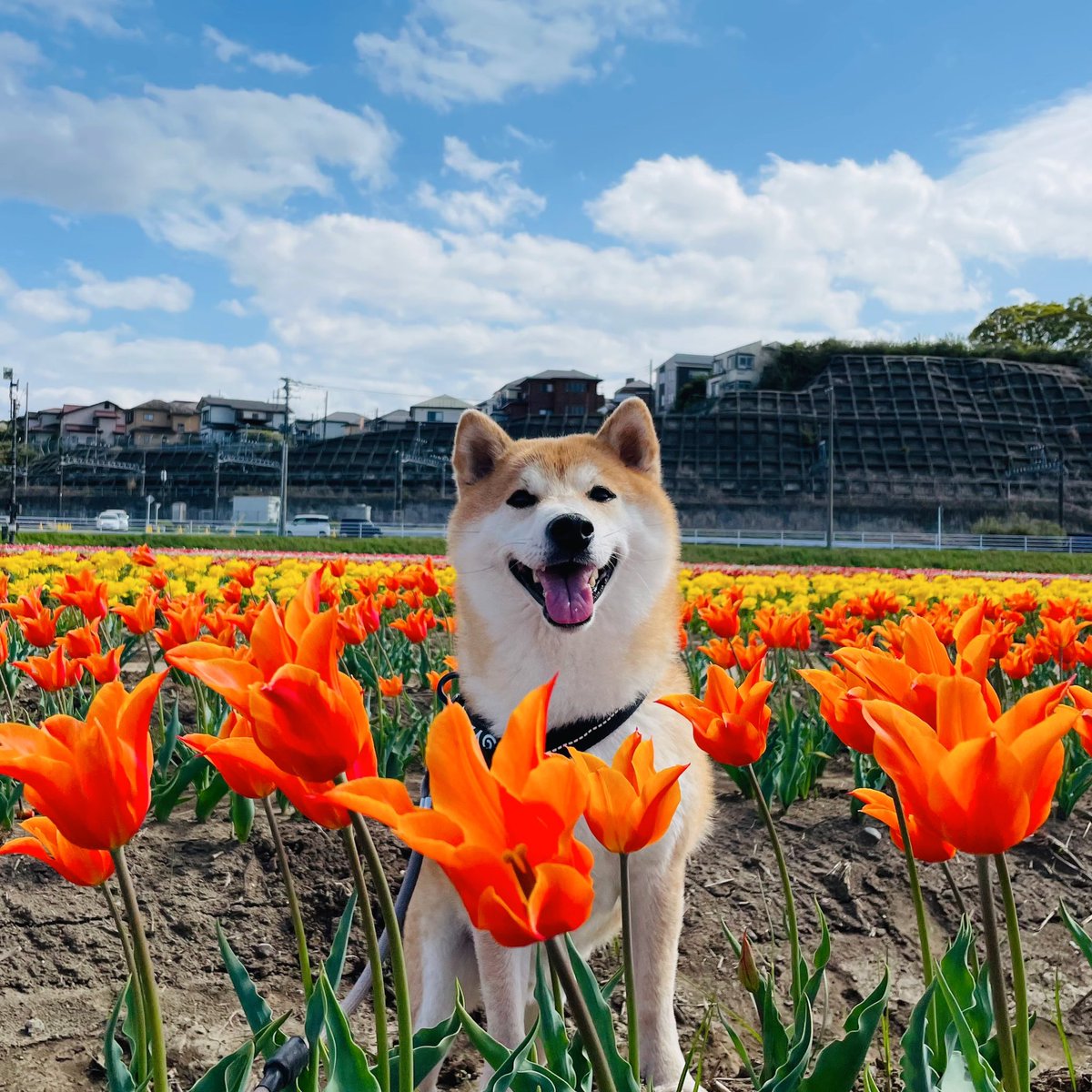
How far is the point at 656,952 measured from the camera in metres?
1.97

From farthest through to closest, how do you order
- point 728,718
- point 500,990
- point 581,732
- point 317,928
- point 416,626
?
1. point 416,626
2. point 317,928
3. point 581,732
4. point 500,990
5. point 728,718

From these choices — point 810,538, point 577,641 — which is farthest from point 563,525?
point 810,538

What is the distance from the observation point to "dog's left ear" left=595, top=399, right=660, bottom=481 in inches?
114

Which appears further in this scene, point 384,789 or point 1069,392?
point 1069,392

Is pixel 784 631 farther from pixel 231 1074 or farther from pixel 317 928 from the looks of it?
pixel 231 1074

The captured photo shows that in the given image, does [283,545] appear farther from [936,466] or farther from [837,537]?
[936,466]

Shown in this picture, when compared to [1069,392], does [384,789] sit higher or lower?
lower

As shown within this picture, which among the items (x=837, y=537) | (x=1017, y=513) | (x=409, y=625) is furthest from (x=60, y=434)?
(x=409, y=625)

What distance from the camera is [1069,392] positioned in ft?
205

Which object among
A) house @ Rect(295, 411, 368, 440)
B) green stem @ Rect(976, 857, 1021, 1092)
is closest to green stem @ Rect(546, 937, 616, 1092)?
green stem @ Rect(976, 857, 1021, 1092)

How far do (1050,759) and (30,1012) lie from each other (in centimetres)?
239

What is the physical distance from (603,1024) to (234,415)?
9691 centimetres

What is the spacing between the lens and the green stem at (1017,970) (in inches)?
34.2

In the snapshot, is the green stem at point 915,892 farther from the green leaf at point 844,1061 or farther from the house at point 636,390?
the house at point 636,390
